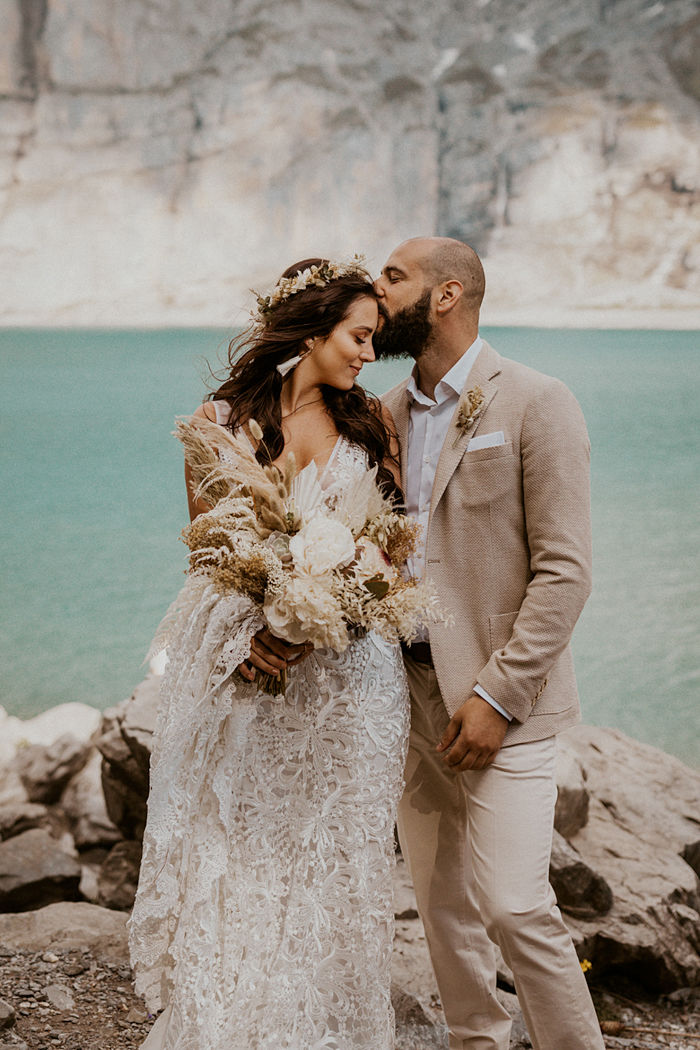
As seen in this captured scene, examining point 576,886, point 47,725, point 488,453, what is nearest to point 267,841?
point 488,453

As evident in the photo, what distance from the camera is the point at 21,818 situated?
4488mm

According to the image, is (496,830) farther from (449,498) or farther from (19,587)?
(19,587)

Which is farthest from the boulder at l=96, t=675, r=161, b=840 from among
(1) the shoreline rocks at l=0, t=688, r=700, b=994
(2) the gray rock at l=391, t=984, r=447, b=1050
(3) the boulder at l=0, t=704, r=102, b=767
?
(3) the boulder at l=0, t=704, r=102, b=767

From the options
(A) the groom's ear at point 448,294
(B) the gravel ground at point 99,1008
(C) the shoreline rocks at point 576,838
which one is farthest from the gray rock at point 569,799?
(A) the groom's ear at point 448,294

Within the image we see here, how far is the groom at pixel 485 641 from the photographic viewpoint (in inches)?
81.9

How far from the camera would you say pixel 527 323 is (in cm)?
644

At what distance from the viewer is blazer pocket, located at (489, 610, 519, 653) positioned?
2199 millimetres

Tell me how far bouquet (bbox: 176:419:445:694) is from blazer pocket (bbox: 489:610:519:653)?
1.09 feet

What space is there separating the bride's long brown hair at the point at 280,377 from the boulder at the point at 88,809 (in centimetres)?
260

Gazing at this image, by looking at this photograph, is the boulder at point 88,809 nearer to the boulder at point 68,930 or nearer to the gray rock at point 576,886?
the boulder at point 68,930

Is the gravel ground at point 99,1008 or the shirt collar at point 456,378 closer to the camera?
the shirt collar at point 456,378

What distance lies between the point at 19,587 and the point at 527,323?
3.80m

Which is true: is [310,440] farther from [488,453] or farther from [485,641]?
[485,641]

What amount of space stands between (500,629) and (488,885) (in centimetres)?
58
